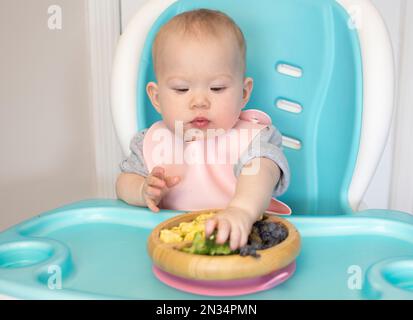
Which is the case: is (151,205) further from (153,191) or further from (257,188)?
(257,188)

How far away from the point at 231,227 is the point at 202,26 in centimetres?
31

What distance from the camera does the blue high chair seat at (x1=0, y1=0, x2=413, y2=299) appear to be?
61 centimetres

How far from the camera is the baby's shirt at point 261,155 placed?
2.45 feet

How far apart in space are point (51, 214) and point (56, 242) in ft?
0.36

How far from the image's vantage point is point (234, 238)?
0.56 m

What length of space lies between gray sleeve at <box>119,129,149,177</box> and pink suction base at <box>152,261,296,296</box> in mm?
303

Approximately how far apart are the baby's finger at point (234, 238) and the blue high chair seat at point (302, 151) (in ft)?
Answer: 0.26

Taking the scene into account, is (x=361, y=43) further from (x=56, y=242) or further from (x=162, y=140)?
(x=56, y=242)

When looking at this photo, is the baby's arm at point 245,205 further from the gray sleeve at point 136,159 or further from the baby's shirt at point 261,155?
the gray sleeve at point 136,159

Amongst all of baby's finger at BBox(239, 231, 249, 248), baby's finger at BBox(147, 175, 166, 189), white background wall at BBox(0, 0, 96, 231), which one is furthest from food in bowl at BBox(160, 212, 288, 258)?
white background wall at BBox(0, 0, 96, 231)

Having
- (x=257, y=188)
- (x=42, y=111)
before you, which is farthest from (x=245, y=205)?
(x=42, y=111)

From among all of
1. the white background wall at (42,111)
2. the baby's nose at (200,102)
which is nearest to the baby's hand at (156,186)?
the baby's nose at (200,102)
